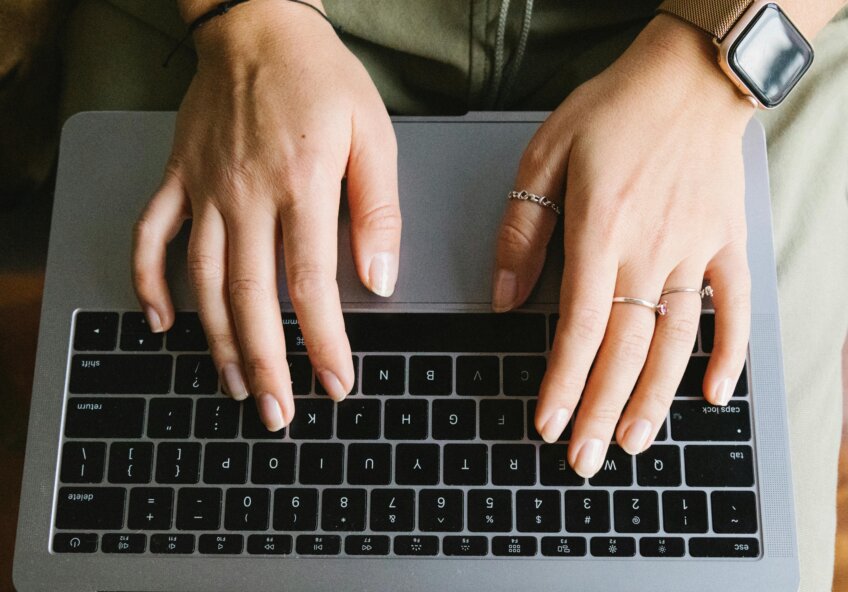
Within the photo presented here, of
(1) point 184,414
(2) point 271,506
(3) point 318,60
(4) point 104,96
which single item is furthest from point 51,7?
(2) point 271,506

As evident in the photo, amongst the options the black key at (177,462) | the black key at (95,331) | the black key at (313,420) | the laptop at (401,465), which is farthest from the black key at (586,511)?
the black key at (95,331)

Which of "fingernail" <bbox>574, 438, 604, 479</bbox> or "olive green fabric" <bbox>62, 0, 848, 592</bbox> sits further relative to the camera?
"olive green fabric" <bbox>62, 0, 848, 592</bbox>

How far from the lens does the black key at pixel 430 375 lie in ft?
1.92

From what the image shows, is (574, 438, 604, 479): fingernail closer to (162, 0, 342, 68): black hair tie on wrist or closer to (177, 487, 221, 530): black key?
(177, 487, 221, 530): black key

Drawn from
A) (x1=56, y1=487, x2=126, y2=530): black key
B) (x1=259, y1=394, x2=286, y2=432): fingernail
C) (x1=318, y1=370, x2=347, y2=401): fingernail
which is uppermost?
(x1=318, y1=370, x2=347, y2=401): fingernail

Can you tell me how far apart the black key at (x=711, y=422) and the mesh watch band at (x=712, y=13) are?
311 mm

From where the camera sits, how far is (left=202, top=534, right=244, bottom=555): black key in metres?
0.57

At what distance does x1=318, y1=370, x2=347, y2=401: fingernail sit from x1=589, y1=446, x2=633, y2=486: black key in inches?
8.7

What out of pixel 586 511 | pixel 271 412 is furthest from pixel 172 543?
pixel 586 511

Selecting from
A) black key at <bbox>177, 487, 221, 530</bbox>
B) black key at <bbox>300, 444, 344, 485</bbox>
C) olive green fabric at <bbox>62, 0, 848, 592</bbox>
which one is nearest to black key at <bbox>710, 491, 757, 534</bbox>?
olive green fabric at <bbox>62, 0, 848, 592</bbox>

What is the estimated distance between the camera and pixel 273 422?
0.57 metres

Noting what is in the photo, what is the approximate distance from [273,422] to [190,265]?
0.15 meters

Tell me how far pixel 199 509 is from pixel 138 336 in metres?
0.16

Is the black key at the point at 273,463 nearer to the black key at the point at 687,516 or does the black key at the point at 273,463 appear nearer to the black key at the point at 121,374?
the black key at the point at 121,374
